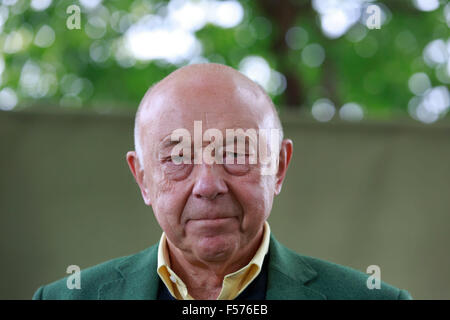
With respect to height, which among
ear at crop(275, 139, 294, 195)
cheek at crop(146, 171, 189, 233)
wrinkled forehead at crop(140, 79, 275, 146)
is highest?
wrinkled forehead at crop(140, 79, 275, 146)

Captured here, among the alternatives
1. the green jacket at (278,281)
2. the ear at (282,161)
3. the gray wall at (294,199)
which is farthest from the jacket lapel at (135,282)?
the gray wall at (294,199)

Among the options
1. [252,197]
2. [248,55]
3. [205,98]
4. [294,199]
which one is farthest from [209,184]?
[248,55]

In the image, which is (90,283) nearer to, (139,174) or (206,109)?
(139,174)

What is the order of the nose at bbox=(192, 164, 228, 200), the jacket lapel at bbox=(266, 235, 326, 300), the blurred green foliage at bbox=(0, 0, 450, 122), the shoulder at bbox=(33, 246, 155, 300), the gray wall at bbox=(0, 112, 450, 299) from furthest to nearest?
1. the blurred green foliage at bbox=(0, 0, 450, 122)
2. the gray wall at bbox=(0, 112, 450, 299)
3. the shoulder at bbox=(33, 246, 155, 300)
4. the jacket lapel at bbox=(266, 235, 326, 300)
5. the nose at bbox=(192, 164, 228, 200)

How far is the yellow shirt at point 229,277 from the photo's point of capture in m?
1.63

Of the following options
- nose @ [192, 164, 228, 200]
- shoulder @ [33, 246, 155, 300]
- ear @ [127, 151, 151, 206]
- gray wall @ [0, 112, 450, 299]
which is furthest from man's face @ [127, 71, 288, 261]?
gray wall @ [0, 112, 450, 299]

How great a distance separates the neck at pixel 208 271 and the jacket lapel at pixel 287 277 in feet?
0.26

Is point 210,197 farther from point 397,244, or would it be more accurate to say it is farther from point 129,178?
point 397,244

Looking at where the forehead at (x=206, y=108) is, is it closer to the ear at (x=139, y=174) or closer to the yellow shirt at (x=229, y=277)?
the ear at (x=139, y=174)

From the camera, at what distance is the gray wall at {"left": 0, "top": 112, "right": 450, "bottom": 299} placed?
303 centimetres

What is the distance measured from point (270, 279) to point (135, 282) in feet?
1.51

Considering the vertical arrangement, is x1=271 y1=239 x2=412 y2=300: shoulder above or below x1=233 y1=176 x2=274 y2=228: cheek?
below

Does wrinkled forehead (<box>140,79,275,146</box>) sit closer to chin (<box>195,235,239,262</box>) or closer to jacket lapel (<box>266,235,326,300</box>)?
chin (<box>195,235,239,262</box>)
